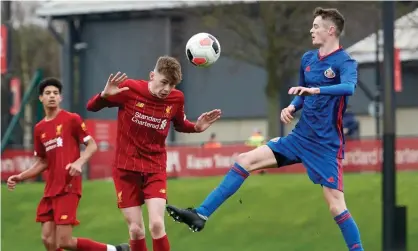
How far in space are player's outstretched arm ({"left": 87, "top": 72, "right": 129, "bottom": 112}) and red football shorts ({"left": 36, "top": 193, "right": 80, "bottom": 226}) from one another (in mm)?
1352

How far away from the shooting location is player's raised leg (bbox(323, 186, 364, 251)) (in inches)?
365

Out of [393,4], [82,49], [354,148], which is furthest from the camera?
[82,49]

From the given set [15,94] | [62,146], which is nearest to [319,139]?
[62,146]

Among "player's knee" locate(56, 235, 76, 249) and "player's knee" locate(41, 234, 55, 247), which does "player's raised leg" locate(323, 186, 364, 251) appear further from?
"player's knee" locate(41, 234, 55, 247)

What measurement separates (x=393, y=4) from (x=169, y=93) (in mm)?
3924

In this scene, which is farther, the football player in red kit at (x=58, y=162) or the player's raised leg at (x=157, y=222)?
the football player in red kit at (x=58, y=162)

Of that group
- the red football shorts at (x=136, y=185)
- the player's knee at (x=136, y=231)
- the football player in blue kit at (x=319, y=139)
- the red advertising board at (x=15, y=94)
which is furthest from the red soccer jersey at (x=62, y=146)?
the red advertising board at (x=15, y=94)

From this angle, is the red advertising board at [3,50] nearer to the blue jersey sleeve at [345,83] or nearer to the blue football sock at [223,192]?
the blue football sock at [223,192]

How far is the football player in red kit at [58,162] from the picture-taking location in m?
10.6

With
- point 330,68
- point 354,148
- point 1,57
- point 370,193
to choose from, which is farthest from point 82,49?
point 330,68

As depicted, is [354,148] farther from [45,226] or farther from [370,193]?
[45,226]

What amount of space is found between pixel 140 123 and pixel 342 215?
6.95ft

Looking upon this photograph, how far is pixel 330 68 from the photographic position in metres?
9.06

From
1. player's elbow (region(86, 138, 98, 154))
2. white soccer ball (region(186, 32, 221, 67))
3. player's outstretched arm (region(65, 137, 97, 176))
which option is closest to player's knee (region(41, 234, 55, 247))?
player's outstretched arm (region(65, 137, 97, 176))
